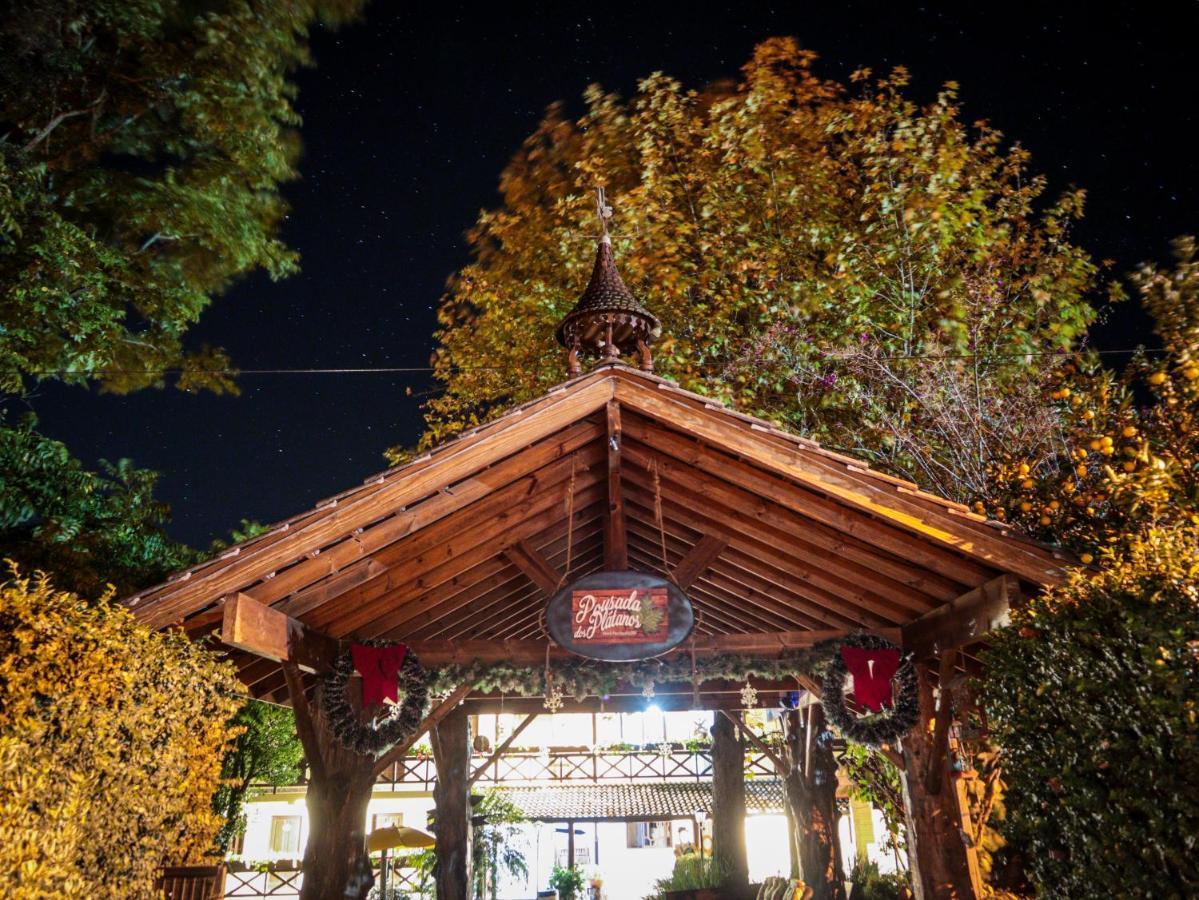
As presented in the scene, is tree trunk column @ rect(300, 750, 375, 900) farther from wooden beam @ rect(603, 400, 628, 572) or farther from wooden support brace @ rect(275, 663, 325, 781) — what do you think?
wooden beam @ rect(603, 400, 628, 572)

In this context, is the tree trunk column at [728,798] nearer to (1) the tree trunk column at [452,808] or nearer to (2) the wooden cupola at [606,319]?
(1) the tree trunk column at [452,808]

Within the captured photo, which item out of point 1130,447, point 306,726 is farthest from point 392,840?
point 1130,447

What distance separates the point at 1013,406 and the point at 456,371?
35.4ft

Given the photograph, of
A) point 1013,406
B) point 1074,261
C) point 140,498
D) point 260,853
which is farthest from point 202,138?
point 260,853

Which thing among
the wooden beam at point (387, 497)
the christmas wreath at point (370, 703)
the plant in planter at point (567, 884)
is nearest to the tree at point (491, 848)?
the plant in planter at point (567, 884)

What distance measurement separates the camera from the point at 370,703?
7320 millimetres

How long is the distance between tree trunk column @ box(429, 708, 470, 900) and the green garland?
4379 mm

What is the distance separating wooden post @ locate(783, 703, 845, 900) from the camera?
11586mm

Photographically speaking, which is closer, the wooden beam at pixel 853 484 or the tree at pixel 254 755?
Answer: the wooden beam at pixel 853 484

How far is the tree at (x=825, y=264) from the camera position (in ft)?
37.1

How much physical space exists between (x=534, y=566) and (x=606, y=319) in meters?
2.54

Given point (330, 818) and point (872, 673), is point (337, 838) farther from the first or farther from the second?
point (872, 673)

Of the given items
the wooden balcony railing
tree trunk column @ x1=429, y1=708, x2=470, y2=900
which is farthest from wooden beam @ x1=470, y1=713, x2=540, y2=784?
the wooden balcony railing

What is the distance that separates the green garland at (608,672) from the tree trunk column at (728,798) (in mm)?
7423
